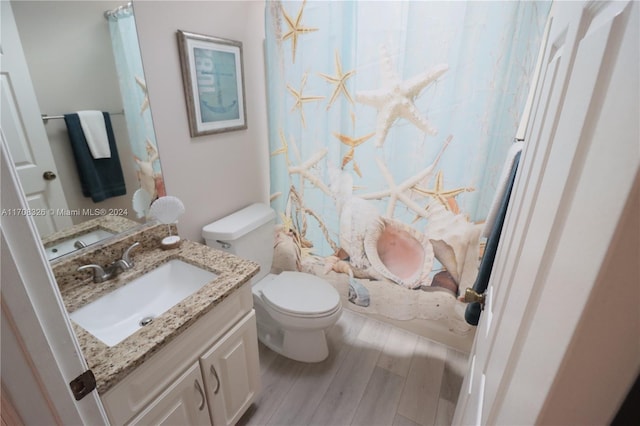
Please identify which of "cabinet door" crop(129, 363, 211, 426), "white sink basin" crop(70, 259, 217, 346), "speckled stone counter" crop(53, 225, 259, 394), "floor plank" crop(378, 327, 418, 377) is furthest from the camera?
"floor plank" crop(378, 327, 418, 377)

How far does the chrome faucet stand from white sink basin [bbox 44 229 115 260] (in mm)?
87

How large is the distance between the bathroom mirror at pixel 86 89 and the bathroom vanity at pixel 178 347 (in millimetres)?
140

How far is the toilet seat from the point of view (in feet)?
5.30

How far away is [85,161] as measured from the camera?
1.16 meters

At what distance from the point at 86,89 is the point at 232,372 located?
1.26m

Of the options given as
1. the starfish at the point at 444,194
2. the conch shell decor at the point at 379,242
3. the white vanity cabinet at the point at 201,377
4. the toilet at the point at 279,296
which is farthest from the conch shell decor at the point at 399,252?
the white vanity cabinet at the point at 201,377

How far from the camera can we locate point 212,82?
5.38 feet

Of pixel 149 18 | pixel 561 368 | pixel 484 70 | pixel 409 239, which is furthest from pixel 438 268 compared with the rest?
pixel 149 18

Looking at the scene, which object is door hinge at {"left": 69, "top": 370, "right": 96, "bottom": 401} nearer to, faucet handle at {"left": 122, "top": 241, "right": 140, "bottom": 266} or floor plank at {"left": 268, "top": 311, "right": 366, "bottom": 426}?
faucet handle at {"left": 122, "top": 241, "right": 140, "bottom": 266}

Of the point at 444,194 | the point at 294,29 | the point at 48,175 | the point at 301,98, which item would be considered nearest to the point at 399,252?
the point at 444,194

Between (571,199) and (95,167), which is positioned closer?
(571,199)

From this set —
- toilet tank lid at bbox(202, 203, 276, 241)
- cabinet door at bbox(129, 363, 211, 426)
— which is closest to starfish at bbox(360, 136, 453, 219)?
toilet tank lid at bbox(202, 203, 276, 241)

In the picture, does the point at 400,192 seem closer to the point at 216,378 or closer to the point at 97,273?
the point at 216,378

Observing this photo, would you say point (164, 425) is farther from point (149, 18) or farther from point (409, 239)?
point (149, 18)
